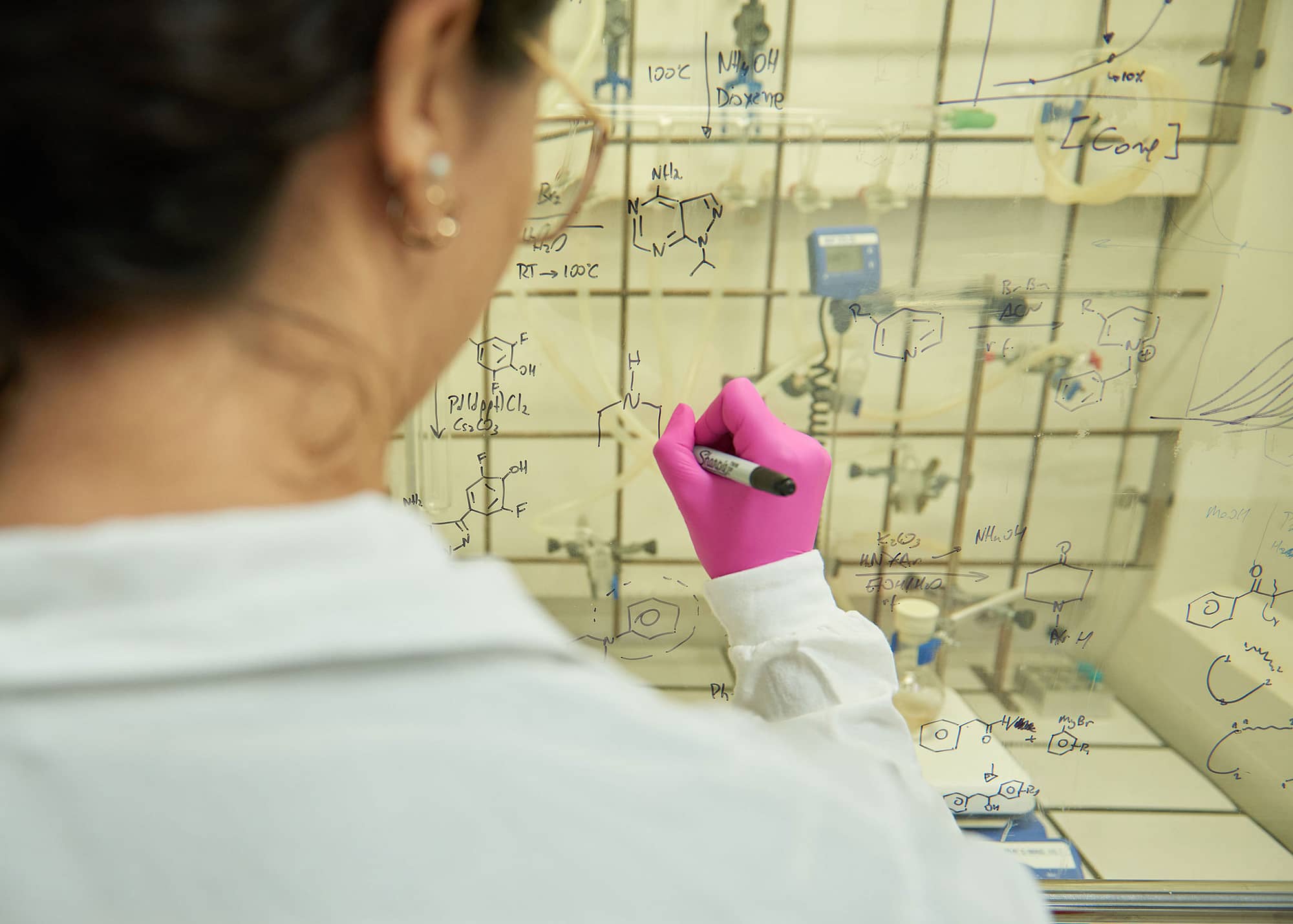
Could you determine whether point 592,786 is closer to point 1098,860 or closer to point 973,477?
point 973,477

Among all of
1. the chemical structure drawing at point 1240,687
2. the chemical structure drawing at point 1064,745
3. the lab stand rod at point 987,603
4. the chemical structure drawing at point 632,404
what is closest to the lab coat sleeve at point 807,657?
the chemical structure drawing at point 632,404

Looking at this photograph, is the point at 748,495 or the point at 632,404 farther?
the point at 632,404

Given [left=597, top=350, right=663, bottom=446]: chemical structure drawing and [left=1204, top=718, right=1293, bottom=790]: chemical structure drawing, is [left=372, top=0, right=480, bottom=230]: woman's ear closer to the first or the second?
[left=597, top=350, right=663, bottom=446]: chemical structure drawing

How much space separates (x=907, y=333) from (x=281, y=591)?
90cm

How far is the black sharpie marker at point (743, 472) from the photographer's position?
792 mm

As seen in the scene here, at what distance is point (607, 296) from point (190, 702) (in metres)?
0.80

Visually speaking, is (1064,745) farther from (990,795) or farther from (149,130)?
(149,130)

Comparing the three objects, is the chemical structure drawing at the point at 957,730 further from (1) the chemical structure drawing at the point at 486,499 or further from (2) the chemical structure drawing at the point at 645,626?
(1) the chemical structure drawing at the point at 486,499

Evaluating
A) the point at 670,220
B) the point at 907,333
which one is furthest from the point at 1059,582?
the point at 670,220

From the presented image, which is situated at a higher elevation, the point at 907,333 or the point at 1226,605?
the point at 907,333

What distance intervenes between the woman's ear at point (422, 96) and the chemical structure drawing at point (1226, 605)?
1157 millimetres

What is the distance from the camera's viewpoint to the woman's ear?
1.11 feet

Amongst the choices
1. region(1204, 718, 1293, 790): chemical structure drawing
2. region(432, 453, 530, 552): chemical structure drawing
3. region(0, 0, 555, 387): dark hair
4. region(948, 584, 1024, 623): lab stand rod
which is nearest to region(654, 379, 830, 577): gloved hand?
region(432, 453, 530, 552): chemical structure drawing

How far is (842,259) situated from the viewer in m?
1.04
